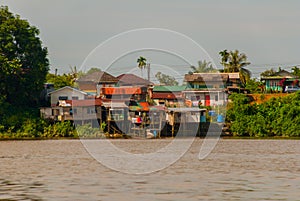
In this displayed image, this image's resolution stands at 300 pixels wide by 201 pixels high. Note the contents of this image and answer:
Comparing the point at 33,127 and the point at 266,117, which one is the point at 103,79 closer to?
the point at 33,127

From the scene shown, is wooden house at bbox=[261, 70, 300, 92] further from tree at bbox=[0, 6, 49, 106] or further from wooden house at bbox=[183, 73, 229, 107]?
tree at bbox=[0, 6, 49, 106]

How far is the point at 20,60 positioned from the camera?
157 feet

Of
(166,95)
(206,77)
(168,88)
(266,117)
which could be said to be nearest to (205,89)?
(206,77)

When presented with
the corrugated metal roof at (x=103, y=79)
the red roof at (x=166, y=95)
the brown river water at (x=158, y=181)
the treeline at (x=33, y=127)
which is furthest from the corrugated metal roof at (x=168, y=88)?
the brown river water at (x=158, y=181)

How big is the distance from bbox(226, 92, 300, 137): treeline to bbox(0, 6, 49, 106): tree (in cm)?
1458

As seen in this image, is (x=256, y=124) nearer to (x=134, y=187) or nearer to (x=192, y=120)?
(x=192, y=120)

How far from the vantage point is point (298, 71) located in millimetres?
63156

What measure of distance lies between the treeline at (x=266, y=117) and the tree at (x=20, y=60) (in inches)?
574

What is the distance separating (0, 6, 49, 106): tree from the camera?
152ft

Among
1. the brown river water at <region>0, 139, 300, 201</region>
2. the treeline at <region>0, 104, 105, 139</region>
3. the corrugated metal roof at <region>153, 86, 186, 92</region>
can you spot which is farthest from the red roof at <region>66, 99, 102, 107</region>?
the brown river water at <region>0, 139, 300, 201</region>

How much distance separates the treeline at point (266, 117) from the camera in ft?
157

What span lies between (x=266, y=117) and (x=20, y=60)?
728 inches

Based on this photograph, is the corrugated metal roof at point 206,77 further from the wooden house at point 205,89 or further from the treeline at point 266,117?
the treeline at point 266,117

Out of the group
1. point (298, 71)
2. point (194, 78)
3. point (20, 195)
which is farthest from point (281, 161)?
point (298, 71)
